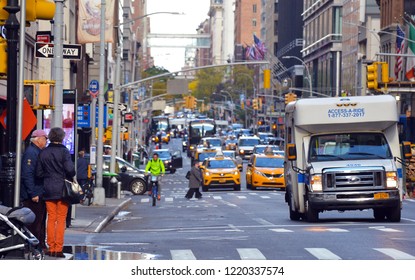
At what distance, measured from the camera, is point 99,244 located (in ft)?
72.9

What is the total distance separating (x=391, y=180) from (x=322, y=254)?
9.30 metres

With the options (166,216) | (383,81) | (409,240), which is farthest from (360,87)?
(409,240)

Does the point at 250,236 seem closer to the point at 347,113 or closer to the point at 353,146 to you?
the point at 347,113

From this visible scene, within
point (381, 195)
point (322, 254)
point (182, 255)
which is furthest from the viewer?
point (381, 195)

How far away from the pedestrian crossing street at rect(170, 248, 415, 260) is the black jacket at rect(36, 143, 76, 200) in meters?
1.95

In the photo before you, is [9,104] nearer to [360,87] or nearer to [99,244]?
[99,244]

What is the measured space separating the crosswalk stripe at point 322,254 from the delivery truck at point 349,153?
318 inches

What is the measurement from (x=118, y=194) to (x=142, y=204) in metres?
2.40

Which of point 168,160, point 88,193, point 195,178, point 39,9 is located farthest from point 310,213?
point 168,160

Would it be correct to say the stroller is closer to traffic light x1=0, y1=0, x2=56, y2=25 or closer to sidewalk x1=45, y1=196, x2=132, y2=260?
sidewalk x1=45, y1=196, x2=132, y2=260

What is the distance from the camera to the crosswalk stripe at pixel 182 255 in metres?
18.5

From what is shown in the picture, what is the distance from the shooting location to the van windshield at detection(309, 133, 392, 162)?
92.4 feet

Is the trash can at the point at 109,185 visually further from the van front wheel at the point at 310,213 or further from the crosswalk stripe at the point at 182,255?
the crosswalk stripe at the point at 182,255

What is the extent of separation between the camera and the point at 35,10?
1766cm
